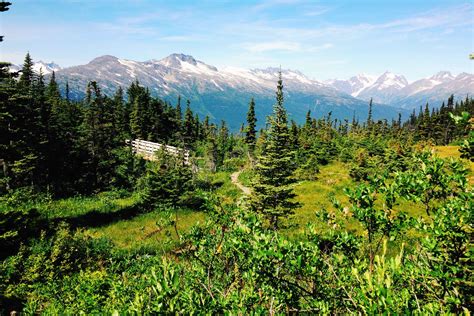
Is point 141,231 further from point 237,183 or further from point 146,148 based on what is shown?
point 146,148

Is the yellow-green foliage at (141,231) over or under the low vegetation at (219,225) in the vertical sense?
under

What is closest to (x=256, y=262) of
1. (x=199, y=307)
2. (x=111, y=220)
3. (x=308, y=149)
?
(x=199, y=307)

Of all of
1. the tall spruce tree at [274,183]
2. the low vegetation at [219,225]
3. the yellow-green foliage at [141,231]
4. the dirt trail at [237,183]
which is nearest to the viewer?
the low vegetation at [219,225]

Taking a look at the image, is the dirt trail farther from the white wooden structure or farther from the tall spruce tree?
the tall spruce tree

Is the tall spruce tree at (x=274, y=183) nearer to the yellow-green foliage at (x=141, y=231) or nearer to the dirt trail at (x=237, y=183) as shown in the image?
the yellow-green foliage at (x=141, y=231)

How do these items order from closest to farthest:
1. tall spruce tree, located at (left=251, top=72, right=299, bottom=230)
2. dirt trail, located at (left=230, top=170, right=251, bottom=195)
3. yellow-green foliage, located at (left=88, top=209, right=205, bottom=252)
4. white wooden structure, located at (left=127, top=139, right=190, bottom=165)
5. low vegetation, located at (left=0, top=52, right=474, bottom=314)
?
1. low vegetation, located at (left=0, top=52, right=474, bottom=314)
2. tall spruce tree, located at (left=251, top=72, right=299, bottom=230)
3. yellow-green foliage, located at (left=88, top=209, right=205, bottom=252)
4. dirt trail, located at (left=230, top=170, right=251, bottom=195)
5. white wooden structure, located at (left=127, top=139, right=190, bottom=165)

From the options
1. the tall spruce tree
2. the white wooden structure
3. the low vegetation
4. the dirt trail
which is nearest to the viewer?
the low vegetation

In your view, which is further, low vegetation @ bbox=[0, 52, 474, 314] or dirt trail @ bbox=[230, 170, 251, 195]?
dirt trail @ bbox=[230, 170, 251, 195]

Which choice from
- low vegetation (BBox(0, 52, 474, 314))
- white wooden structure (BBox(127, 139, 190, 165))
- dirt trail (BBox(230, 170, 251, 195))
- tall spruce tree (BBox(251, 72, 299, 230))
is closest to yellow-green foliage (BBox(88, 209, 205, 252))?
low vegetation (BBox(0, 52, 474, 314))

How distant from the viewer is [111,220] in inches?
1062

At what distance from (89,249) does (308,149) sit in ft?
149

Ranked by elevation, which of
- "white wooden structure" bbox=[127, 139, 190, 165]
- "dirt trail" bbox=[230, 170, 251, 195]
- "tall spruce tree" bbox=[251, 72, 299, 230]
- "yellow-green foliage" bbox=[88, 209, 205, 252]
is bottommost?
"dirt trail" bbox=[230, 170, 251, 195]

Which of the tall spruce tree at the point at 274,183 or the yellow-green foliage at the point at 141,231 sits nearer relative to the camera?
the tall spruce tree at the point at 274,183

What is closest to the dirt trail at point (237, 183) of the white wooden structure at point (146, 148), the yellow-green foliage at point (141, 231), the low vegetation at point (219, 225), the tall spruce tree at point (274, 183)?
the low vegetation at point (219, 225)
